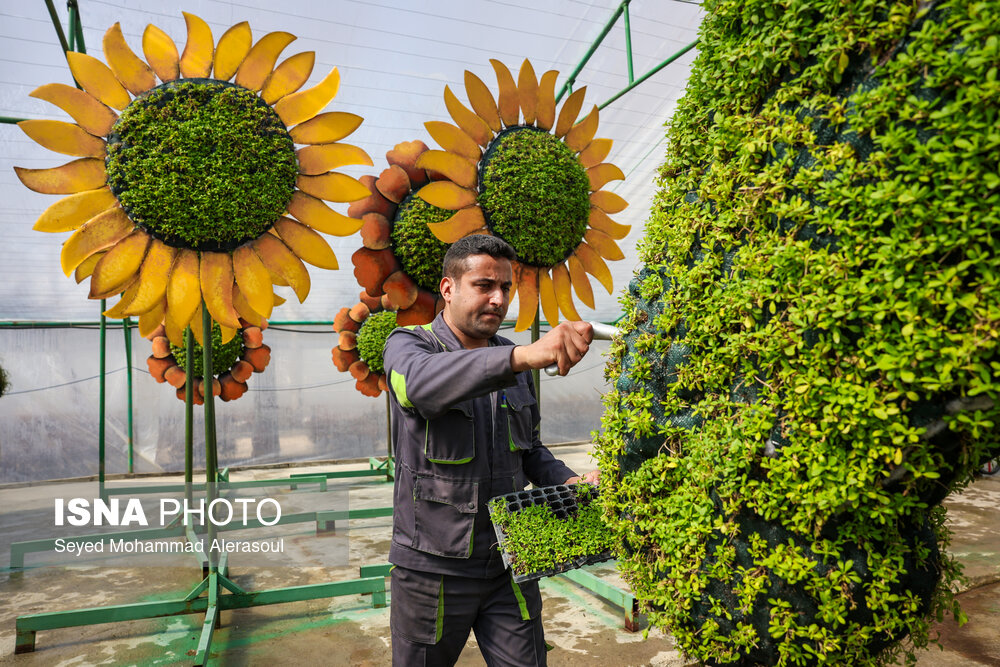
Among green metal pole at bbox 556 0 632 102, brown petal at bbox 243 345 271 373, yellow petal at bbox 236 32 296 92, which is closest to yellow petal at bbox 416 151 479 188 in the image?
yellow petal at bbox 236 32 296 92

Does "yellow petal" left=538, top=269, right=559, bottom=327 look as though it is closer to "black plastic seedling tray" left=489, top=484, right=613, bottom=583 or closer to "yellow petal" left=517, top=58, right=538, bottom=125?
"yellow petal" left=517, top=58, right=538, bottom=125

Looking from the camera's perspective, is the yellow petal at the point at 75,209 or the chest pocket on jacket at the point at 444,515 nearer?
the chest pocket on jacket at the point at 444,515

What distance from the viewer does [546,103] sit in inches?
99.6

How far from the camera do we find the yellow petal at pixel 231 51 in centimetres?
223

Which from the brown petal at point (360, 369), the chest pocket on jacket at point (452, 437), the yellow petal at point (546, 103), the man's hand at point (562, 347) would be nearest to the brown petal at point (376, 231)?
the yellow petal at point (546, 103)

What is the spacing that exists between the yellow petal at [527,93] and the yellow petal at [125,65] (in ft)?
4.80

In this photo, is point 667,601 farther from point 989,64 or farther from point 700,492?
point 989,64

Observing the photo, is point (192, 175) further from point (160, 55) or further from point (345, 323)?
point (345, 323)

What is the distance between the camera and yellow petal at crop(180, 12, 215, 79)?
7.22ft

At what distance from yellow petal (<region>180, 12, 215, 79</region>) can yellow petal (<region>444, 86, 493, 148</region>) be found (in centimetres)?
94

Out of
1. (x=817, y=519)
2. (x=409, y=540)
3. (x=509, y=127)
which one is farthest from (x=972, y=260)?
(x=509, y=127)

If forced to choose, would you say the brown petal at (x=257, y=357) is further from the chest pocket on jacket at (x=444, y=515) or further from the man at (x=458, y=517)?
the chest pocket on jacket at (x=444, y=515)

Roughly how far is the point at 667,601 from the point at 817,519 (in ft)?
0.96

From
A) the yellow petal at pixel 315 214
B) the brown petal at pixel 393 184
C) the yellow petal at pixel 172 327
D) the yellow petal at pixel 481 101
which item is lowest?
the yellow petal at pixel 172 327
